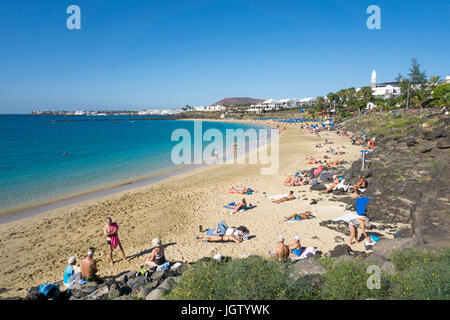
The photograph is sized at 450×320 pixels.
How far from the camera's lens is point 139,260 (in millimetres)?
7676

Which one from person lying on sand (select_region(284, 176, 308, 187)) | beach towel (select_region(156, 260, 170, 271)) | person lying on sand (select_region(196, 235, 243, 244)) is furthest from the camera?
person lying on sand (select_region(284, 176, 308, 187))

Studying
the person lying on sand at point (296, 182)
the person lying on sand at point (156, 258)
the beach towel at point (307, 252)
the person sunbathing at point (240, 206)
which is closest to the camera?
the person lying on sand at point (156, 258)

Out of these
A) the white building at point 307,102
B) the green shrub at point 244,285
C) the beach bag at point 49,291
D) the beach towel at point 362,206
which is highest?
the white building at point 307,102

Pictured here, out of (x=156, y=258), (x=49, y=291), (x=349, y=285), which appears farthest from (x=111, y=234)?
(x=349, y=285)

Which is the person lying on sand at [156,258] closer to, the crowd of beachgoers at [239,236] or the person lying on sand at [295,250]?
the crowd of beachgoers at [239,236]

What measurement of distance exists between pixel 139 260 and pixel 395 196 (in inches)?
371

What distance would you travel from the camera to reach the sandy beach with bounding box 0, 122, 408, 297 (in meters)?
7.64

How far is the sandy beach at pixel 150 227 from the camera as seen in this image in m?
7.64

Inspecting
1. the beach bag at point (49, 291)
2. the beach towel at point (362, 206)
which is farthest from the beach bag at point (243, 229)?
the beach bag at point (49, 291)

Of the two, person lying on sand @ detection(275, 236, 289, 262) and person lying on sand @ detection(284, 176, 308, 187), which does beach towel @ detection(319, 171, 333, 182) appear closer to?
person lying on sand @ detection(284, 176, 308, 187)

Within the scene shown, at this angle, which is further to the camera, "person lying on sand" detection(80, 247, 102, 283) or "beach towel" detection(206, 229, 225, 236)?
"beach towel" detection(206, 229, 225, 236)

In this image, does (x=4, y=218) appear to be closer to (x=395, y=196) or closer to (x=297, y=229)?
(x=297, y=229)

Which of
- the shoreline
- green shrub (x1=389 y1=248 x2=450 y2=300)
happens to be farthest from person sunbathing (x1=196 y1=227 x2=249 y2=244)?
the shoreline
